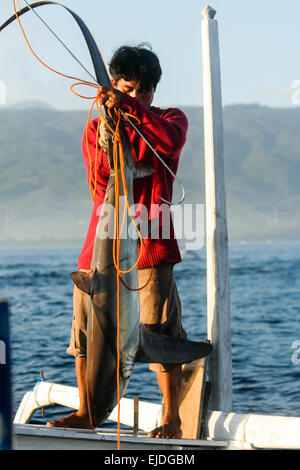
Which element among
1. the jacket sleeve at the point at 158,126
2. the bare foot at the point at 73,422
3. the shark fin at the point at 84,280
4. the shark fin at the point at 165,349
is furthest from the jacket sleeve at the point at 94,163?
the bare foot at the point at 73,422

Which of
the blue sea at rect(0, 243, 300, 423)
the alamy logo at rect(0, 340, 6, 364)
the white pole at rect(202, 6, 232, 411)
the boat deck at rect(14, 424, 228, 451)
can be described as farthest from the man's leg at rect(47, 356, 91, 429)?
the alamy logo at rect(0, 340, 6, 364)

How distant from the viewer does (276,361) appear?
15547 mm

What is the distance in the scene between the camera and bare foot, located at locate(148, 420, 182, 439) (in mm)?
4293

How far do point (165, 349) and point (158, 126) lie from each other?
134cm

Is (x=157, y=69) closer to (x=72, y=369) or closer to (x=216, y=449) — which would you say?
(x=216, y=449)

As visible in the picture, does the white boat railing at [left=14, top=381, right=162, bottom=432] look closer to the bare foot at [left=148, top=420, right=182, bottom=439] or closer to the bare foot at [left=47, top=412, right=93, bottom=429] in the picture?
the bare foot at [left=148, top=420, right=182, bottom=439]

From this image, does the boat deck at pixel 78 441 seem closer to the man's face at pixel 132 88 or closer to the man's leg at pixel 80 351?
the man's leg at pixel 80 351

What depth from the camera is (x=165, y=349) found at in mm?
3957

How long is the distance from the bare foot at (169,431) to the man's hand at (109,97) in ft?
7.04

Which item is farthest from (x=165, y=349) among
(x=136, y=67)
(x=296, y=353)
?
(x=296, y=353)

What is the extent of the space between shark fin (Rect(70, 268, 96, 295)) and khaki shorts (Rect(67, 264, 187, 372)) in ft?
2.45

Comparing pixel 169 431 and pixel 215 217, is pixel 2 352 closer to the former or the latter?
pixel 169 431

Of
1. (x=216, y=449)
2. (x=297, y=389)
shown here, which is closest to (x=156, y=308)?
(x=216, y=449)
